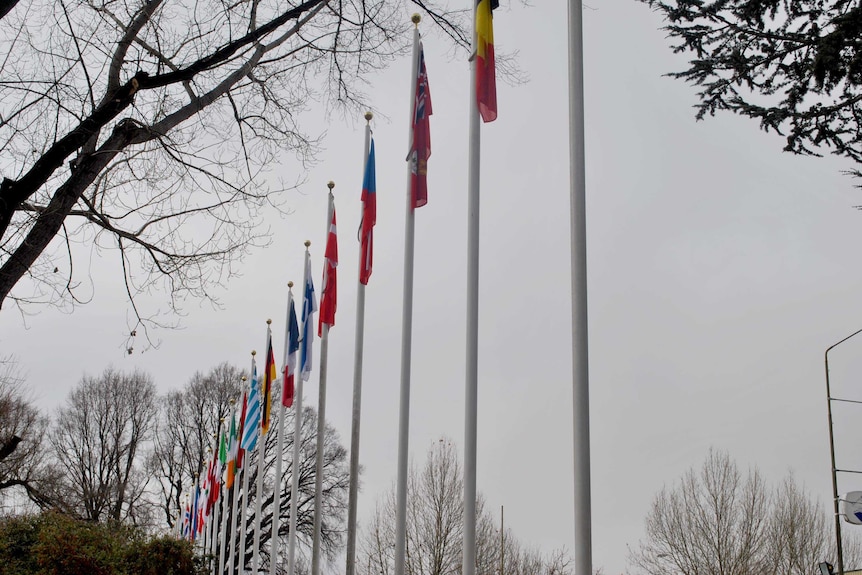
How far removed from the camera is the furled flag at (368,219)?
1437 cm

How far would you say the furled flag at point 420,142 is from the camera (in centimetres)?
1259

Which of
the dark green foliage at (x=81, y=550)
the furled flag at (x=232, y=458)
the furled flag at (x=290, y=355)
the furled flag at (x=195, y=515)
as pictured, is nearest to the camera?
the dark green foliage at (x=81, y=550)

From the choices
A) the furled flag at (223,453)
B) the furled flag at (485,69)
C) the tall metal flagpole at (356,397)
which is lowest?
the tall metal flagpole at (356,397)

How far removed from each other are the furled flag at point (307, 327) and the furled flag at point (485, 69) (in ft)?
29.2

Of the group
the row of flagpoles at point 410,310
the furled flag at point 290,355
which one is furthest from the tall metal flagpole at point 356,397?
the furled flag at point 290,355

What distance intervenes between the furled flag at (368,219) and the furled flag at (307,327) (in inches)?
183

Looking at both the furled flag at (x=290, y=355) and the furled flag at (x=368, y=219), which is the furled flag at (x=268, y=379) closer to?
the furled flag at (x=290, y=355)

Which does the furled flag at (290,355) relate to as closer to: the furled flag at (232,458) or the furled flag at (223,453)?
the furled flag at (232,458)

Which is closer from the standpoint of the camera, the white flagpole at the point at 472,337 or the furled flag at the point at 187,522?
the white flagpole at the point at 472,337

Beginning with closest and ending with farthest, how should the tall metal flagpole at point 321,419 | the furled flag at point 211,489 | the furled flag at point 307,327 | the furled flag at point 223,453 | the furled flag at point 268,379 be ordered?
1. the tall metal flagpole at point 321,419
2. the furled flag at point 307,327
3. the furled flag at point 268,379
4. the furled flag at point 223,453
5. the furled flag at point 211,489

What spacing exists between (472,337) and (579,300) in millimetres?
2022

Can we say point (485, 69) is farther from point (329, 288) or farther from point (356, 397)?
point (329, 288)

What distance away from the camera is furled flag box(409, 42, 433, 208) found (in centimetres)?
1259

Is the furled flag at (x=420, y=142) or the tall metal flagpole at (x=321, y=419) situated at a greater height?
the furled flag at (x=420, y=142)
